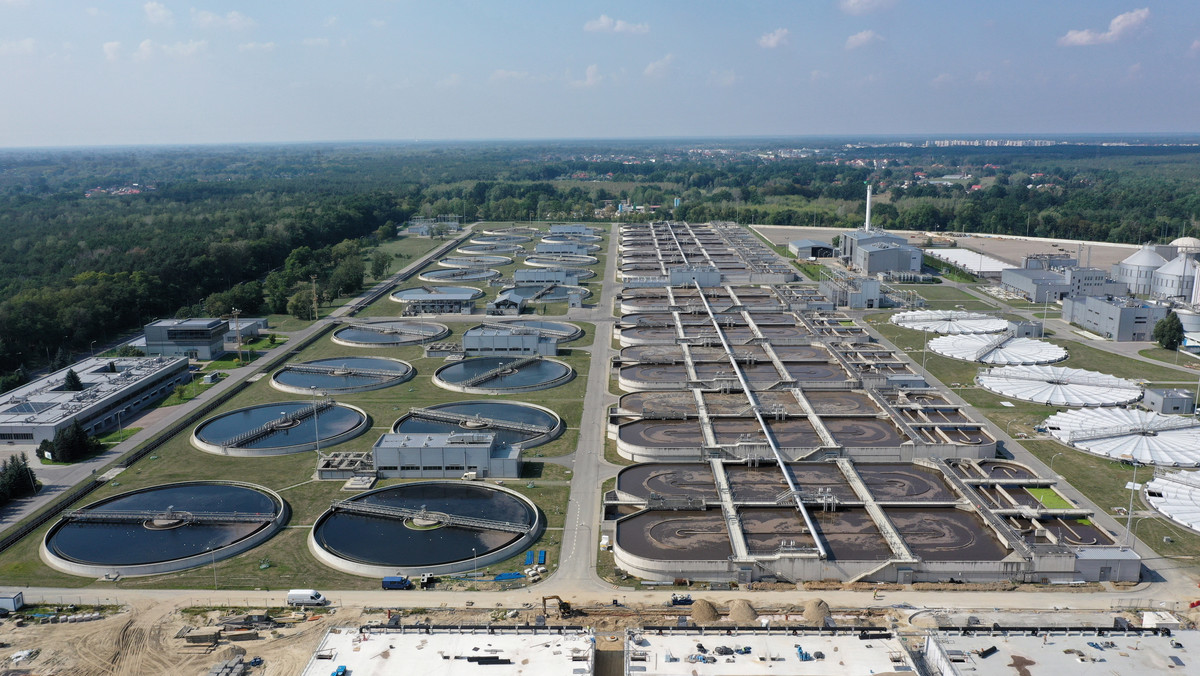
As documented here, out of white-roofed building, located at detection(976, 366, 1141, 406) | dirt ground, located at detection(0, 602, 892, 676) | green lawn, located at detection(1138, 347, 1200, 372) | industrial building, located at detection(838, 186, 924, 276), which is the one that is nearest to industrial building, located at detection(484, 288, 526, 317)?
white-roofed building, located at detection(976, 366, 1141, 406)

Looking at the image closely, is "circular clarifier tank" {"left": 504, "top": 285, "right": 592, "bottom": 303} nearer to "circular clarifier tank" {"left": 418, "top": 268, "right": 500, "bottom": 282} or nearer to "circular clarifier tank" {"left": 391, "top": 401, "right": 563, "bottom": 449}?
"circular clarifier tank" {"left": 418, "top": 268, "right": 500, "bottom": 282}

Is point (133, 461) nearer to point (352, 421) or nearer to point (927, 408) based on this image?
point (352, 421)

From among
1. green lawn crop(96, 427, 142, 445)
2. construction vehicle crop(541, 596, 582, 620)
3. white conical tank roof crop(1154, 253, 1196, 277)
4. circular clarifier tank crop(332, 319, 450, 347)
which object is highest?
white conical tank roof crop(1154, 253, 1196, 277)

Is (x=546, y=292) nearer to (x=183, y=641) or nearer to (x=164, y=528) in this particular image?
(x=164, y=528)

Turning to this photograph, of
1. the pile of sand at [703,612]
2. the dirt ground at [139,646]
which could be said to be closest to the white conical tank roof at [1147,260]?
the pile of sand at [703,612]

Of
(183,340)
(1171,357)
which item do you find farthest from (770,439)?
(183,340)

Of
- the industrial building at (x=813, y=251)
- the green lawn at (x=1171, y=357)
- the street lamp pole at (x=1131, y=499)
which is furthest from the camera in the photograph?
the industrial building at (x=813, y=251)

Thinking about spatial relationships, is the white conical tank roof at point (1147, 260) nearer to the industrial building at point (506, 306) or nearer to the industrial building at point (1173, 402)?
the industrial building at point (1173, 402)
